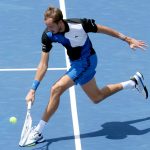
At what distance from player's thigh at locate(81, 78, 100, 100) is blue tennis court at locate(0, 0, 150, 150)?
56cm

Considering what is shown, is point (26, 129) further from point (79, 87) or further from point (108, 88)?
point (79, 87)

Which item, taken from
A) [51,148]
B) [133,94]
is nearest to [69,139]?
[51,148]

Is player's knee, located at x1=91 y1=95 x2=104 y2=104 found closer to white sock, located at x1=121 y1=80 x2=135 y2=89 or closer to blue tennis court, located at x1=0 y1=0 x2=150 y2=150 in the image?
blue tennis court, located at x1=0 y1=0 x2=150 y2=150

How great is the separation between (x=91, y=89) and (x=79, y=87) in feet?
5.08

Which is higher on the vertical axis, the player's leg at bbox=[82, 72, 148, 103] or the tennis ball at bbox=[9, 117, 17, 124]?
the player's leg at bbox=[82, 72, 148, 103]

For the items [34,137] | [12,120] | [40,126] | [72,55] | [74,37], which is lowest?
[34,137]

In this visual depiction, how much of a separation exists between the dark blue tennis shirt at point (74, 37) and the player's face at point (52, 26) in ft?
0.75

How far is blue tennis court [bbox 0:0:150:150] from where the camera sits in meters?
10.4

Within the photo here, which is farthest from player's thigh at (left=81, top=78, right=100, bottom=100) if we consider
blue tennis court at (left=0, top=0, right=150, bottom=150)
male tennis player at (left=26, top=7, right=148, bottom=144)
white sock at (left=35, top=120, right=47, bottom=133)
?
white sock at (left=35, top=120, right=47, bottom=133)

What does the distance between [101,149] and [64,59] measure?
329 centimetres

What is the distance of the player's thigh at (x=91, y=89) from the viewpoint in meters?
10.3

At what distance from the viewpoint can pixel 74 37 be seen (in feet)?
32.8

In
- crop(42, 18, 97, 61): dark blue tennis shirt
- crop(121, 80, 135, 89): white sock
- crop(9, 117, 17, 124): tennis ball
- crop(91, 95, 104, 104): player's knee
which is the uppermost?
crop(42, 18, 97, 61): dark blue tennis shirt

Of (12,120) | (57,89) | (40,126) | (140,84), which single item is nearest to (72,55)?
(57,89)
